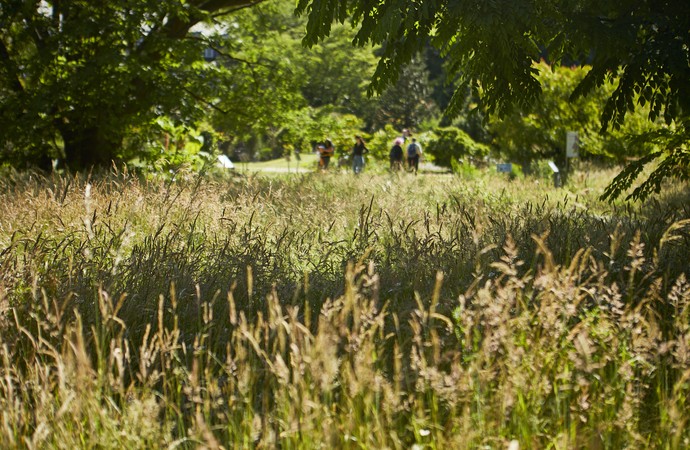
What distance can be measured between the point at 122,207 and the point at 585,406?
197 inches

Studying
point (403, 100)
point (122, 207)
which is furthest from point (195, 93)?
point (403, 100)

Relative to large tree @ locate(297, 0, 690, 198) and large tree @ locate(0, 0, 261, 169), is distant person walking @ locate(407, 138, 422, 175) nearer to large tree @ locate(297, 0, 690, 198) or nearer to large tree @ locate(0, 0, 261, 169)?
large tree @ locate(0, 0, 261, 169)

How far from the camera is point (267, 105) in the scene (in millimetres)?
14273

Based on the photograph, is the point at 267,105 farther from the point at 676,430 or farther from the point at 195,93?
the point at 676,430

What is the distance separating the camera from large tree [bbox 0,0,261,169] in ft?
37.3

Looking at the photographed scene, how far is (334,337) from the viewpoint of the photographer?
251 centimetres

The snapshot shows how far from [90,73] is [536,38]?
751 cm

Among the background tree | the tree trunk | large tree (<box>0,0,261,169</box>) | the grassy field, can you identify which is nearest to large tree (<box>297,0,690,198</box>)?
the grassy field

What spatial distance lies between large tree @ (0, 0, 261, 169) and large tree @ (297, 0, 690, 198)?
6.49m

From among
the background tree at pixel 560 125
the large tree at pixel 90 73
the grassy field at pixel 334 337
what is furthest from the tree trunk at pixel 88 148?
the background tree at pixel 560 125

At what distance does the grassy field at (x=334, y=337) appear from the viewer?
259cm

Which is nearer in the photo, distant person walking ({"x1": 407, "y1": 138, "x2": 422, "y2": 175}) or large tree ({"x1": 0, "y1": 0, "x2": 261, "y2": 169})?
large tree ({"x1": 0, "y1": 0, "x2": 261, "y2": 169})

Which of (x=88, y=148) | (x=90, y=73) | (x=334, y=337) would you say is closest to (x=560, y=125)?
(x=88, y=148)

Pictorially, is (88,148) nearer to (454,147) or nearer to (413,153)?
(413,153)
